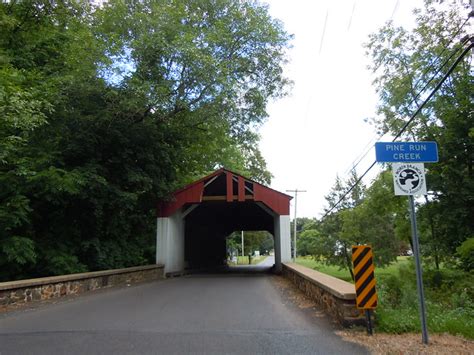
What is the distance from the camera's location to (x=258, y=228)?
A: 36.6 meters

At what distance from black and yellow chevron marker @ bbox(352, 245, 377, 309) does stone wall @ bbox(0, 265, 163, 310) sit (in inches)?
276

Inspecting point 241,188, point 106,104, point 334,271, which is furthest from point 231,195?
point 334,271

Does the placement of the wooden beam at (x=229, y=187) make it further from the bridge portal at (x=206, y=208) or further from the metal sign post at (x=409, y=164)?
the metal sign post at (x=409, y=164)

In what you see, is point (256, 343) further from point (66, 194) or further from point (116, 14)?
point (116, 14)

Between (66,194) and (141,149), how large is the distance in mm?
3859

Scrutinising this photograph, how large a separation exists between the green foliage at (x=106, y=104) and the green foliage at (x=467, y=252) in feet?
29.7

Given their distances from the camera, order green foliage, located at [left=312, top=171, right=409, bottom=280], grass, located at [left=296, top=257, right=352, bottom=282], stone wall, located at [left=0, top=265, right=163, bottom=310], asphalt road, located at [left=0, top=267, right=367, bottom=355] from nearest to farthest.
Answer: asphalt road, located at [left=0, top=267, right=367, bottom=355] < stone wall, located at [left=0, top=265, right=163, bottom=310] < green foliage, located at [left=312, top=171, right=409, bottom=280] < grass, located at [left=296, top=257, right=352, bottom=282]

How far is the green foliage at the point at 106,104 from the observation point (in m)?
12.1

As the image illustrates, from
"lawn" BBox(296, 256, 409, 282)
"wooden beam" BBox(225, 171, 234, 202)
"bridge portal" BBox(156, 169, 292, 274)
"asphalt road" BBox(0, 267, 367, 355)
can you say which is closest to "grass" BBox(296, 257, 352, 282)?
"lawn" BBox(296, 256, 409, 282)

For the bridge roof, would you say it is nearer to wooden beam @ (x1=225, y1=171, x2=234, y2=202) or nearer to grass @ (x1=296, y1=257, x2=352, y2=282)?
wooden beam @ (x1=225, y1=171, x2=234, y2=202)

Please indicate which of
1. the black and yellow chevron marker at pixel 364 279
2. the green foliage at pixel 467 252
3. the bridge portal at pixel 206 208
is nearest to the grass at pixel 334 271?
the bridge portal at pixel 206 208

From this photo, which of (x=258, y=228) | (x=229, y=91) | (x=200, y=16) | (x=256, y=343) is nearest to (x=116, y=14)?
(x=200, y=16)

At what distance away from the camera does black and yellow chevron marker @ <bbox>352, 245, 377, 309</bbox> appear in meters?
6.05

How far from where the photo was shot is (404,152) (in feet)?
19.7
